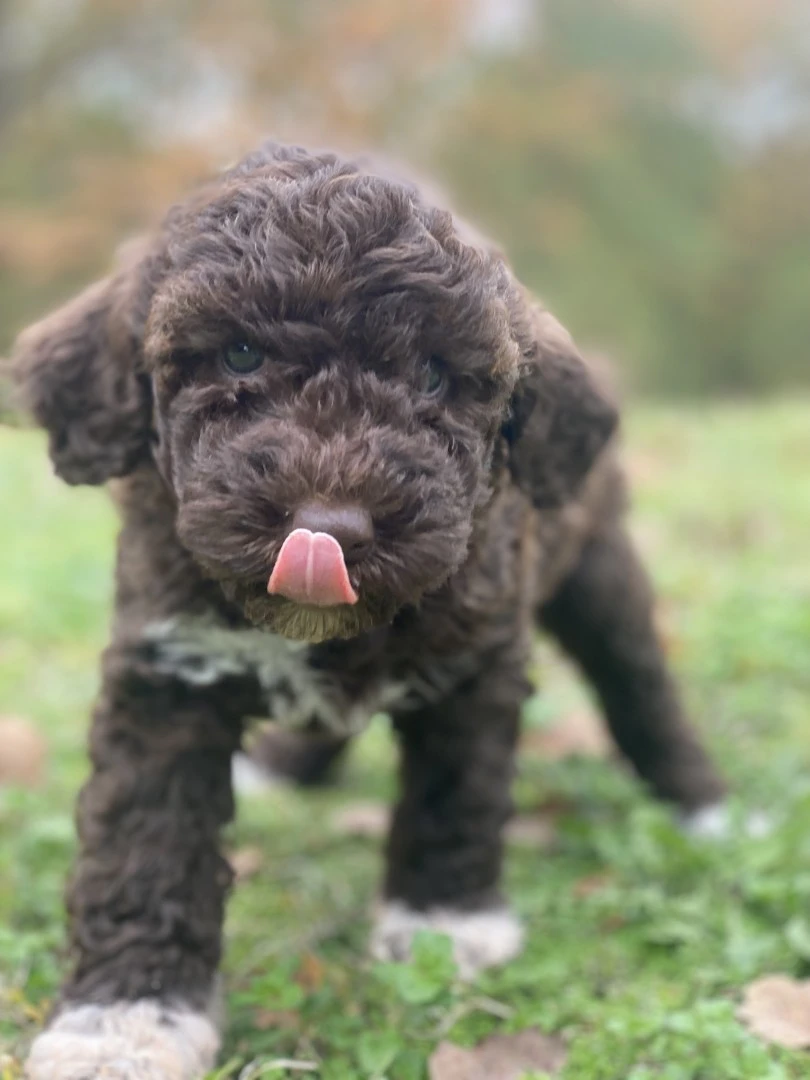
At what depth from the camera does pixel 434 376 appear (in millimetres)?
2006

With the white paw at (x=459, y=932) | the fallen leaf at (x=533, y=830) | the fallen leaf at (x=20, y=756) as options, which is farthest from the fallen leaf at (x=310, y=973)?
the fallen leaf at (x=20, y=756)

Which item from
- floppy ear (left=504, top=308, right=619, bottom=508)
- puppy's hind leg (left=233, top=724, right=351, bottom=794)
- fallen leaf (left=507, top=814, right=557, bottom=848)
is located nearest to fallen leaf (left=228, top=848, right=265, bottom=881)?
puppy's hind leg (left=233, top=724, right=351, bottom=794)

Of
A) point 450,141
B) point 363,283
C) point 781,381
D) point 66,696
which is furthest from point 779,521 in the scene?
point 781,381

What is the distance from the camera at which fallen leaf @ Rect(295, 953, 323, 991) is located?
2.66 m

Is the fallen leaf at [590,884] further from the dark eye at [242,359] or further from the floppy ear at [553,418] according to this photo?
the dark eye at [242,359]

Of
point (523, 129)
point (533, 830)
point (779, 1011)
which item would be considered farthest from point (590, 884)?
point (523, 129)

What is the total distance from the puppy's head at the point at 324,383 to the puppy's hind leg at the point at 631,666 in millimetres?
1423

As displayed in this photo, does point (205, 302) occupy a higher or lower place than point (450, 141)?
lower

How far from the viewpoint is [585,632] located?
3.59m

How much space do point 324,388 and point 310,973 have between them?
1.38 meters

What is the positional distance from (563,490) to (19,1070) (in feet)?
4.69

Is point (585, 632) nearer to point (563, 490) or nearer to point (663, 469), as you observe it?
point (563, 490)

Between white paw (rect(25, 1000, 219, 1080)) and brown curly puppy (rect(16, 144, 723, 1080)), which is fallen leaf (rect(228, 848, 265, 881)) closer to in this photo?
brown curly puppy (rect(16, 144, 723, 1080))

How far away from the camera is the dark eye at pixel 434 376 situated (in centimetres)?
198
